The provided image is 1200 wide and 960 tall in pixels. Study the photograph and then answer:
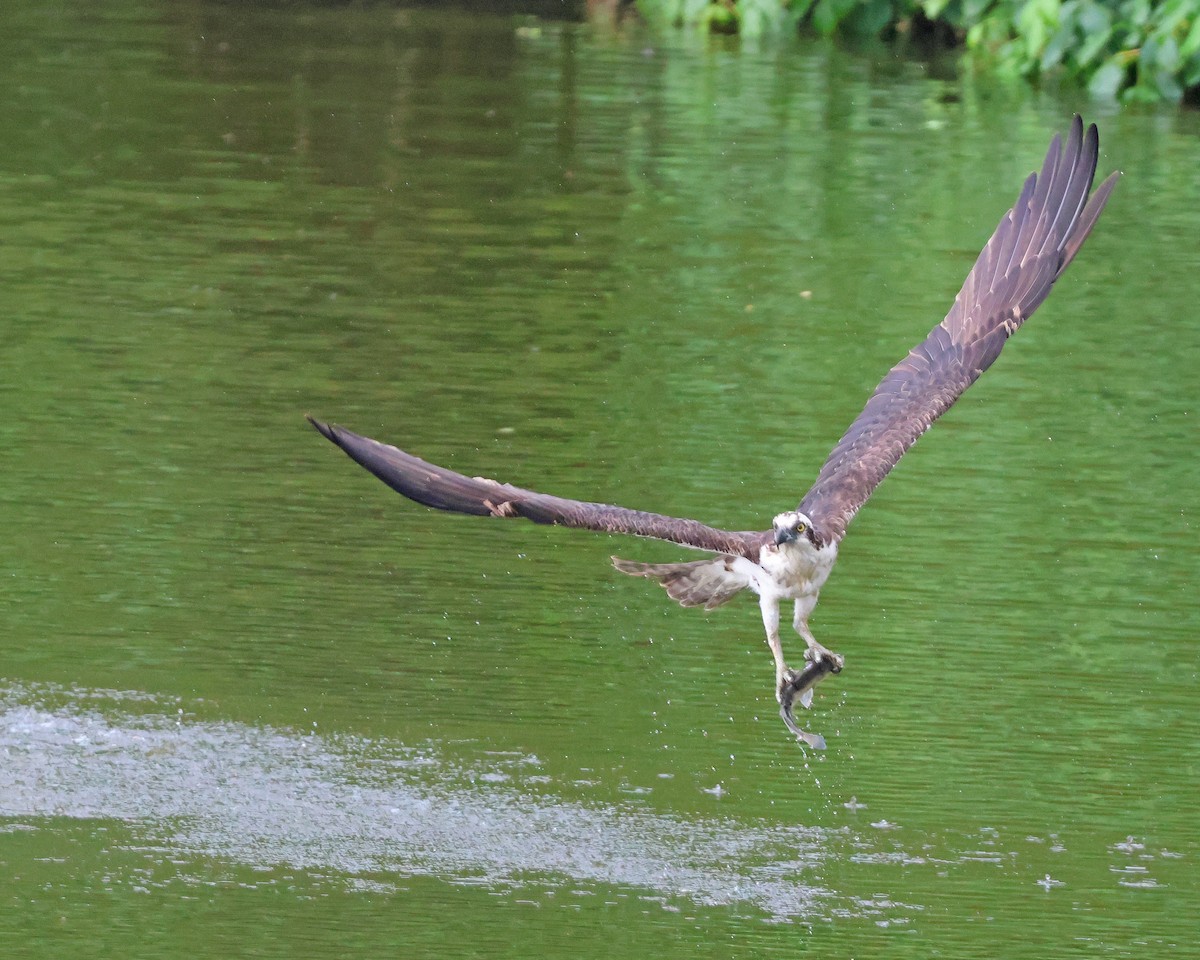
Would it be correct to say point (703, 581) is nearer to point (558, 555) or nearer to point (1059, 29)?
point (558, 555)

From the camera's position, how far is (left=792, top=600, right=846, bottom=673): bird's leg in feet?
20.4

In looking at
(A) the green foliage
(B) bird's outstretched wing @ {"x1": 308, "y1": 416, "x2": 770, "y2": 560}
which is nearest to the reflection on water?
(B) bird's outstretched wing @ {"x1": 308, "y1": 416, "x2": 770, "y2": 560}

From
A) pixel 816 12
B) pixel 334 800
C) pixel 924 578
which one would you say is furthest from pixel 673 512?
pixel 816 12

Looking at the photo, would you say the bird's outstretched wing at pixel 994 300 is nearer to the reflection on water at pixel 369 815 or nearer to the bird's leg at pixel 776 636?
the bird's leg at pixel 776 636

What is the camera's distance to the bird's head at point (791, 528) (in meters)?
5.96

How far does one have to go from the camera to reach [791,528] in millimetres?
5977

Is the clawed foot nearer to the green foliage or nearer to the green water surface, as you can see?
the green water surface

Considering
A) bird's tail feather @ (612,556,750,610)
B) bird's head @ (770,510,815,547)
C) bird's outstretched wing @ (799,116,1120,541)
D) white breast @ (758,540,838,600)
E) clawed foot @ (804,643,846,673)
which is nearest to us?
bird's head @ (770,510,815,547)

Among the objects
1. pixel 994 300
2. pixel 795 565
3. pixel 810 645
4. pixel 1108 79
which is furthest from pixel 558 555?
pixel 1108 79

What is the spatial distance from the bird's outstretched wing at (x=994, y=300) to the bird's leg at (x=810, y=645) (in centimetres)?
45

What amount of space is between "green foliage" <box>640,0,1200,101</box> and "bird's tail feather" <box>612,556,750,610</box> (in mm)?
11589

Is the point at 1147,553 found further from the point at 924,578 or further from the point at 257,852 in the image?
the point at 257,852

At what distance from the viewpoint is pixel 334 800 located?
649 cm

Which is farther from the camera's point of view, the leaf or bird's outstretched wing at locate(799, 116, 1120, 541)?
the leaf
